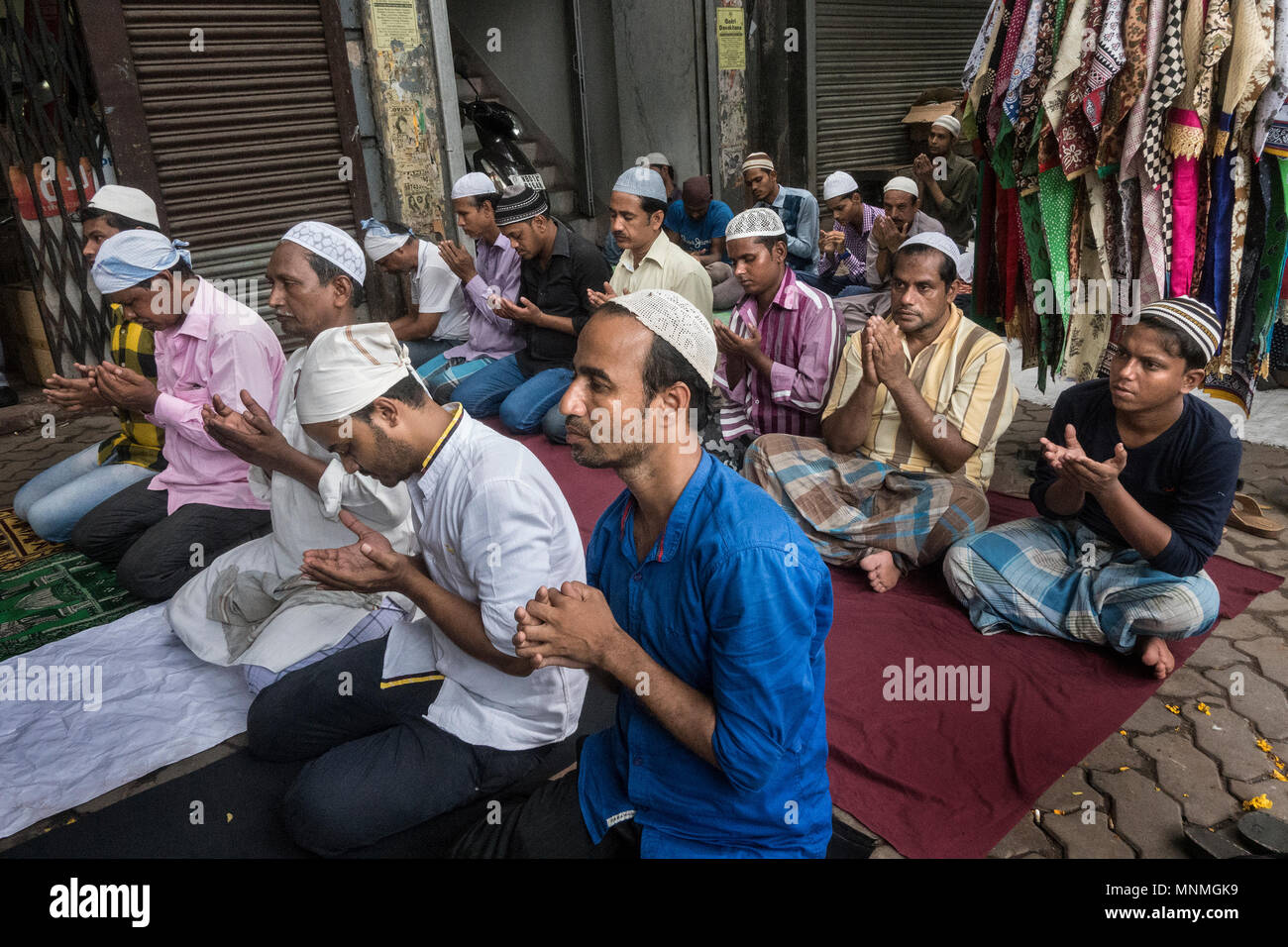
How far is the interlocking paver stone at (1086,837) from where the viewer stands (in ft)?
7.86

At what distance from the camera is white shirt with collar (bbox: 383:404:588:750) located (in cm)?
208

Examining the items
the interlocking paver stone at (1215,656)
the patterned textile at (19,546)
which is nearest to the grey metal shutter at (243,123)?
the patterned textile at (19,546)

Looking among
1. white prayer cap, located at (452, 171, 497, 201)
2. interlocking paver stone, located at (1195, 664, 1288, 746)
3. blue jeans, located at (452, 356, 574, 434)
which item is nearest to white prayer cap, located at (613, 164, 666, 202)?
white prayer cap, located at (452, 171, 497, 201)

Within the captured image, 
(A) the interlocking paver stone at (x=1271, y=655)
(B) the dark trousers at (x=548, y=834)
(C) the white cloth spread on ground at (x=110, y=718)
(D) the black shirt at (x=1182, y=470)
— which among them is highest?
(D) the black shirt at (x=1182, y=470)

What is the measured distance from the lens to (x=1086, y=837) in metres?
2.45

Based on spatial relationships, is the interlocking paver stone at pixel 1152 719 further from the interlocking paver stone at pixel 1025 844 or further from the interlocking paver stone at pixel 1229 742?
the interlocking paver stone at pixel 1025 844

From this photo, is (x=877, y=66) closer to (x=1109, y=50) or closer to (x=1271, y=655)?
(x=1109, y=50)

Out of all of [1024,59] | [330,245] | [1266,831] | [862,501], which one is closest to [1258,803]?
[1266,831]

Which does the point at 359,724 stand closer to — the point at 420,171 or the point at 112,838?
the point at 112,838

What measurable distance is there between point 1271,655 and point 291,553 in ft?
11.4

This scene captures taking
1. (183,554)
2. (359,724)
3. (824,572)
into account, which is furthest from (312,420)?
(183,554)

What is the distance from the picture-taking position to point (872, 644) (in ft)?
11.0

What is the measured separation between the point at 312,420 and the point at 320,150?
5340 millimetres

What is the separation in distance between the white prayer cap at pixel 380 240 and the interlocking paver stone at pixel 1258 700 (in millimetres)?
5315
